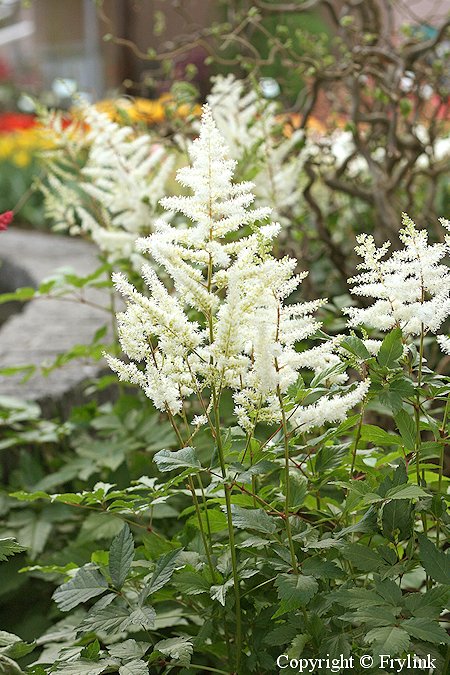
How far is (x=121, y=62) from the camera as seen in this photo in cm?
1488

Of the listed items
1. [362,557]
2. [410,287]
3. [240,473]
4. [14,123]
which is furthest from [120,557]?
[14,123]

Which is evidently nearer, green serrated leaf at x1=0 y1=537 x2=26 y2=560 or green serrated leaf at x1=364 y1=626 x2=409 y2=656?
green serrated leaf at x1=364 y1=626 x2=409 y2=656

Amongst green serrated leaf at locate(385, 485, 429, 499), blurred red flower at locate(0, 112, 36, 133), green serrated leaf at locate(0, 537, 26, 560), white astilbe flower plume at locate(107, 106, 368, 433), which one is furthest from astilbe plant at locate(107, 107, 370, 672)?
blurred red flower at locate(0, 112, 36, 133)

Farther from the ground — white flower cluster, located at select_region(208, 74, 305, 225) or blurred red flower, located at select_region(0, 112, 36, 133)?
white flower cluster, located at select_region(208, 74, 305, 225)

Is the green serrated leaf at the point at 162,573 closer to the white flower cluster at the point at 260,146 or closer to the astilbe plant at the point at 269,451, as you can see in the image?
the astilbe plant at the point at 269,451

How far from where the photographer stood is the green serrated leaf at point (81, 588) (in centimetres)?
Result: 131

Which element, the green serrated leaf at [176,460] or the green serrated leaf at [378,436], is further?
the green serrated leaf at [378,436]

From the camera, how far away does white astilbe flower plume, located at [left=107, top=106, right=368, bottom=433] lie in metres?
1.19

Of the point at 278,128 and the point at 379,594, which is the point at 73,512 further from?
the point at 379,594

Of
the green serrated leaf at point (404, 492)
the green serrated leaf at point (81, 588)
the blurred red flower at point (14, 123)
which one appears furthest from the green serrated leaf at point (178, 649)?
the blurred red flower at point (14, 123)

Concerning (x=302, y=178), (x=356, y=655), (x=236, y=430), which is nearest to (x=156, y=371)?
(x=236, y=430)

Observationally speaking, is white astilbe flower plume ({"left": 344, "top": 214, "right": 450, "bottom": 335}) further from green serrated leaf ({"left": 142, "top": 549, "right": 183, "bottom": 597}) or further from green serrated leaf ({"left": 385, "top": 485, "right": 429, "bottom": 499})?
green serrated leaf ({"left": 142, "top": 549, "right": 183, "bottom": 597})

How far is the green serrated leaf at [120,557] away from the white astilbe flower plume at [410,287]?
0.40m
